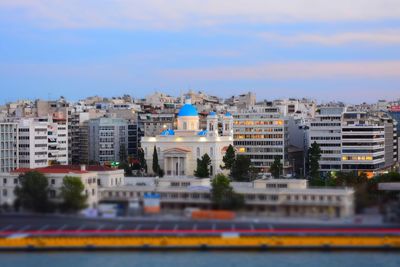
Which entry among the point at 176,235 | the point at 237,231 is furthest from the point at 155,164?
the point at 237,231

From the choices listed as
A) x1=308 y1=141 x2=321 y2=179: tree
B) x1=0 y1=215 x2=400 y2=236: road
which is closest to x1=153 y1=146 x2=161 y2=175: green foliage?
x1=308 y1=141 x2=321 y2=179: tree

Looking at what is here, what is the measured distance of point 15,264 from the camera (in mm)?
12180

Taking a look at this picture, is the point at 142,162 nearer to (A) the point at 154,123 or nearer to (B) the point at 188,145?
(B) the point at 188,145

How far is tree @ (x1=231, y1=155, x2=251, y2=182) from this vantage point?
19.4m

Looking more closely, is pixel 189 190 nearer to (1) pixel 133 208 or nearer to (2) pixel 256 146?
(1) pixel 133 208

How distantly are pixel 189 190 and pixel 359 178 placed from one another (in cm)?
534

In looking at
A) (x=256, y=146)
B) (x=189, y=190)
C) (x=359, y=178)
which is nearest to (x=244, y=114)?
(x=256, y=146)

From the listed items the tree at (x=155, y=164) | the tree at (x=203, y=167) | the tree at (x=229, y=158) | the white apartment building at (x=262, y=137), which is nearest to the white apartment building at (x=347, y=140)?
the white apartment building at (x=262, y=137)

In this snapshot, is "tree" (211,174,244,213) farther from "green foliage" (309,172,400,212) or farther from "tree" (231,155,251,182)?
"tree" (231,155,251,182)

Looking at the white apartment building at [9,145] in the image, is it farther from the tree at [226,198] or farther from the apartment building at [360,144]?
A: the tree at [226,198]

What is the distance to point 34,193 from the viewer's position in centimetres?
1299

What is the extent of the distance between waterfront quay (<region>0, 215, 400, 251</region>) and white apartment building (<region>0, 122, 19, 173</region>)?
26.1ft

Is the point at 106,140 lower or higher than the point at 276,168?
higher

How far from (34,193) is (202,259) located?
231cm
